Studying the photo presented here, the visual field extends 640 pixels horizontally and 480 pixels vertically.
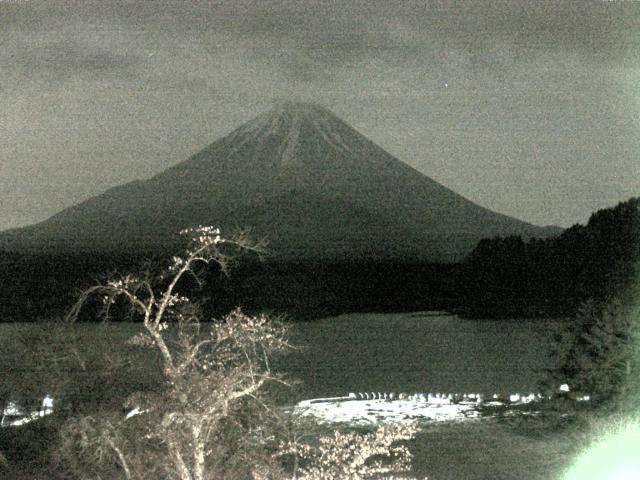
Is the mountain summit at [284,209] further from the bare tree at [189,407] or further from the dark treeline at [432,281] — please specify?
the bare tree at [189,407]

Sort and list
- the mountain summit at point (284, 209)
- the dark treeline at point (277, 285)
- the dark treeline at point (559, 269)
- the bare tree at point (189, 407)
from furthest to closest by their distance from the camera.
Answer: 1. the mountain summit at point (284, 209)
2. the dark treeline at point (277, 285)
3. the dark treeline at point (559, 269)
4. the bare tree at point (189, 407)

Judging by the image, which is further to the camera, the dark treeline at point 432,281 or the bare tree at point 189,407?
the dark treeline at point 432,281

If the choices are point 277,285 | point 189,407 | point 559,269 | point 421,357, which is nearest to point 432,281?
point 277,285

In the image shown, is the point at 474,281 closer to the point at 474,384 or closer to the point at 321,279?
the point at 321,279

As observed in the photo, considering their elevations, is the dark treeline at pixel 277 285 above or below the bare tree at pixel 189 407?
below

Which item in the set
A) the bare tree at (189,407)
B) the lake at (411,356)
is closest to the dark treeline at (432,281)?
the lake at (411,356)

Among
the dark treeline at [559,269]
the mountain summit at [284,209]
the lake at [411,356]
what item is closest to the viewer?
the lake at [411,356]

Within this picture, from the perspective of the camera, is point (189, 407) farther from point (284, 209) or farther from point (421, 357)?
point (284, 209)

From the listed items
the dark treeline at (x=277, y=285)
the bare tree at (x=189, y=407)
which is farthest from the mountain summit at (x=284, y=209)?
the bare tree at (x=189, y=407)
